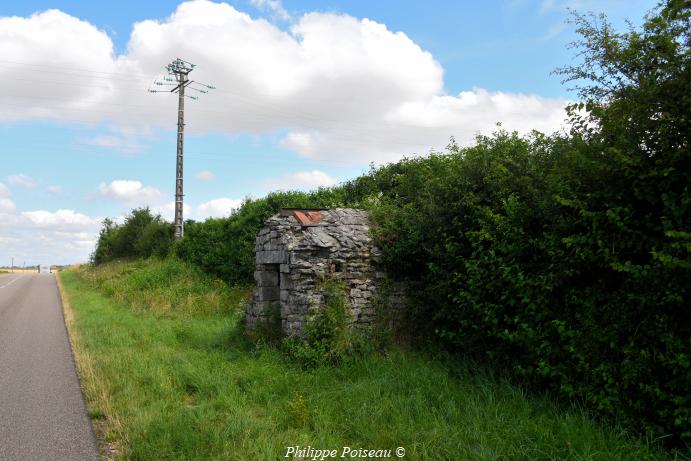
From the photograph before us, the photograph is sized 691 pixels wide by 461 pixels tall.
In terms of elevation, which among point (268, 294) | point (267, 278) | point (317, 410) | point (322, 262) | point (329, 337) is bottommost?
point (317, 410)

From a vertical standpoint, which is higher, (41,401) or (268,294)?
(268,294)

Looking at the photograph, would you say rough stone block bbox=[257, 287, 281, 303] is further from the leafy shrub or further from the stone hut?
the leafy shrub

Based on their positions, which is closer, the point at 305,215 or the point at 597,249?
the point at 597,249

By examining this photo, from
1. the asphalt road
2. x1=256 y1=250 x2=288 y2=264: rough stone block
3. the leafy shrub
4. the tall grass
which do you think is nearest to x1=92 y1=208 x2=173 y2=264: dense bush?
the tall grass

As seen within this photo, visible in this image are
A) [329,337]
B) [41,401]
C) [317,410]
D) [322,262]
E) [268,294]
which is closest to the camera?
[317,410]

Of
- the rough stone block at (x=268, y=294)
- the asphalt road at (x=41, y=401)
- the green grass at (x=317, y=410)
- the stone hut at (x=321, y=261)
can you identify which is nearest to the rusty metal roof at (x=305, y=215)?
the stone hut at (x=321, y=261)

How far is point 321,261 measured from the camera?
7.86m

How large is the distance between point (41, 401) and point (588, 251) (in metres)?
6.94

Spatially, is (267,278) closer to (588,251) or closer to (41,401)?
(41,401)

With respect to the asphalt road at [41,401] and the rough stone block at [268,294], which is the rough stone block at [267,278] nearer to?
the rough stone block at [268,294]

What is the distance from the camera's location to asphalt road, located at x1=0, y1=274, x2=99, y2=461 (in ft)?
15.9

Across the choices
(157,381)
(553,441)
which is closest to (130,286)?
(157,381)

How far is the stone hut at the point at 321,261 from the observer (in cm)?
776

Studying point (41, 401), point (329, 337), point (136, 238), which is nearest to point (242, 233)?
point (329, 337)
